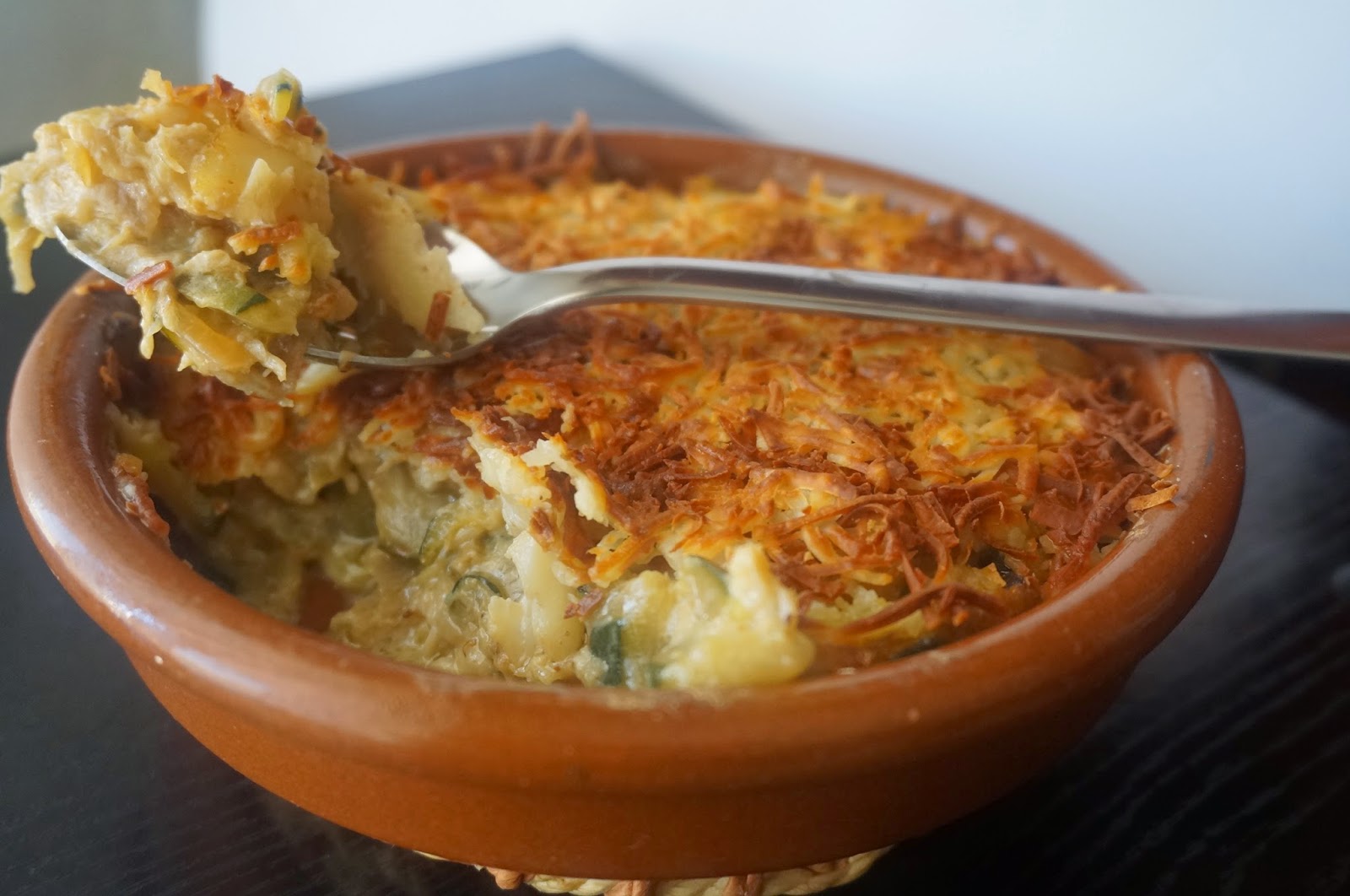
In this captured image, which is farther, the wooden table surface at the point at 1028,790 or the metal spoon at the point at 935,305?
the metal spoon at the point at 935,305

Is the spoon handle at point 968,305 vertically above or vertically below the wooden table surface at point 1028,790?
above

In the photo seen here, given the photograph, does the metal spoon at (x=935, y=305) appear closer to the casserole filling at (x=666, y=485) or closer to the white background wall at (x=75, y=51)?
the casserole filling at (x=666, y=485)

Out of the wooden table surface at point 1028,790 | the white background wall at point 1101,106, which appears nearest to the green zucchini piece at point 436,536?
the wooden table surface at point 1028,790

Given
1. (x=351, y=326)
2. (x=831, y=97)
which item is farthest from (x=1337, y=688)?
(x=831, y=97)

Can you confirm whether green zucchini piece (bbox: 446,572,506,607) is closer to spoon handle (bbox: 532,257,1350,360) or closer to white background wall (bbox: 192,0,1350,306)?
spoon handle (bbox: 532,257,1350,360)

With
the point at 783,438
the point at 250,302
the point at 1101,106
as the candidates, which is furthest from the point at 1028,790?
the point at 1101,106

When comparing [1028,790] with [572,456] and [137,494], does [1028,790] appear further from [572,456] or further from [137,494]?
[137,494]
